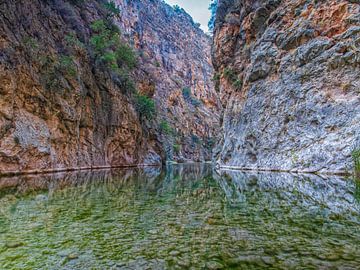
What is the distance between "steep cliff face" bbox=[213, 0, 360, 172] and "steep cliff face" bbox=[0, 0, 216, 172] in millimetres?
10550

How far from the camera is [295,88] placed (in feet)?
60.8

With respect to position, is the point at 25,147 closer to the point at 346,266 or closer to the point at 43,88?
the point at 43,88

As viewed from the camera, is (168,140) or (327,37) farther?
(168,140)

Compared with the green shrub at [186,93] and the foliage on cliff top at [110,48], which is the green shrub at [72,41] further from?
the green shrub at [186,93]

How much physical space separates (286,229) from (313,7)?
1957 centimetres

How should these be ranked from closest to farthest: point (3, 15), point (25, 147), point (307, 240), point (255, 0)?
point (307, 240) → point (25, 147) → point (3, 15) → point (255, 0)

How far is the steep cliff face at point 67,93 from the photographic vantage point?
607 inches

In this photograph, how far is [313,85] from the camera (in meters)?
17.1

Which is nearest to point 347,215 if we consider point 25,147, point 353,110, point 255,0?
point 353,110

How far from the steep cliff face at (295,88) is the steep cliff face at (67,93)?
34.6ft

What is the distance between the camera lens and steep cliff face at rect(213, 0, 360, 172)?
14.4 metres

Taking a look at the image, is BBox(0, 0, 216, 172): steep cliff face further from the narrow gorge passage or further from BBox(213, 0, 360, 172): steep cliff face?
BBox(213, 0, 360, 172): steep cliff face

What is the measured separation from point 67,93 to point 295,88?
50.4ft

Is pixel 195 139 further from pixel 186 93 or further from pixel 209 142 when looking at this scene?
pixel 186 93
